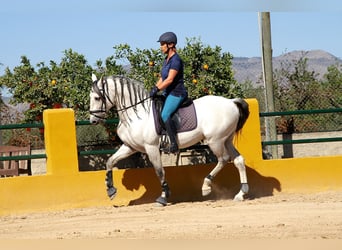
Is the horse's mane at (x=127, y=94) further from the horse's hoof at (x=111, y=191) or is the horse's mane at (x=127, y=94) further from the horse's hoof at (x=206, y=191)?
the horse's hoof at (x=206, y=191)

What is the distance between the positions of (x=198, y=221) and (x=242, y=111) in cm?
259

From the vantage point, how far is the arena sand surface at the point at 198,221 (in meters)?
9.16

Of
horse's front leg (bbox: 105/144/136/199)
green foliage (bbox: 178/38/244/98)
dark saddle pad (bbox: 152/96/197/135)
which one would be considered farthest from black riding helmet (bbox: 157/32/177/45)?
green foliage (bbox: 178/38/244/98)

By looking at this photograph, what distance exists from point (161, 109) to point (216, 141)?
34.4 inches

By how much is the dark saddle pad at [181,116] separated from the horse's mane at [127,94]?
0.18 metres

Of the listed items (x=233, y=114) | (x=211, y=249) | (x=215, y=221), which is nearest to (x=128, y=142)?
(x=233, y=114)

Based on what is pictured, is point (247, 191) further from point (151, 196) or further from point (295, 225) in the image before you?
point (295, 225)

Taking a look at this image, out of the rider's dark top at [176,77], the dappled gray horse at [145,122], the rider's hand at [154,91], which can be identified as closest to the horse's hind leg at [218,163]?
the dappled gray horse at [145,122]

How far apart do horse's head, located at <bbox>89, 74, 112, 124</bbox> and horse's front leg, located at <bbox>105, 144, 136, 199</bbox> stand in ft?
1.68

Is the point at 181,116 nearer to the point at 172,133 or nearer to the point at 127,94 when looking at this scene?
the point at 172,133

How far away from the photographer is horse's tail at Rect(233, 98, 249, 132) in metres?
12.2

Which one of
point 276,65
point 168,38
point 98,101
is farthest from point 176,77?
point 276,65

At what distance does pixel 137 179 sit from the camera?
40.9 ft

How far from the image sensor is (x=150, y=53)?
17.2 m
